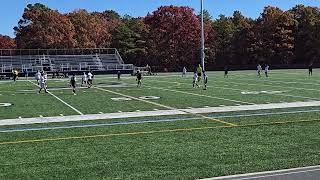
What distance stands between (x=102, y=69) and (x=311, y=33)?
3327cm

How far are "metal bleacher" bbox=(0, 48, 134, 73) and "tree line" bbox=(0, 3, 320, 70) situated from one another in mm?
4539

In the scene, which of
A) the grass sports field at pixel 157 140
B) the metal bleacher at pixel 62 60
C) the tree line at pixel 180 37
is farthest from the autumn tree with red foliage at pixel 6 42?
the grass sports field at pixel 157 140

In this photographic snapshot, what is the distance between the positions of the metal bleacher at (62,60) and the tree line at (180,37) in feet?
14.9

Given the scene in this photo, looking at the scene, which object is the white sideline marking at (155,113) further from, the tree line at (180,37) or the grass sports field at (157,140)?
the tree line at (180,37)

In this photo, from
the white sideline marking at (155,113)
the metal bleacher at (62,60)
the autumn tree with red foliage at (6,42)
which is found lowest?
the white sideline marking at (155,113)

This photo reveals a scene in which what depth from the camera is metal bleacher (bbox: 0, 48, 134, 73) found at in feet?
203

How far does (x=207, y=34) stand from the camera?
7856cm

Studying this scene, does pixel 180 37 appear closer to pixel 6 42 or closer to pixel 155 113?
pixel 6 42

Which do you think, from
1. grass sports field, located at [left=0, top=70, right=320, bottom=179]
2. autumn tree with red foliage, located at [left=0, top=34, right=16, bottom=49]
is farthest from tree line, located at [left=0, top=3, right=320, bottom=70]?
grass sports field, located at [left=0, top=70, right=320, bottom=179]

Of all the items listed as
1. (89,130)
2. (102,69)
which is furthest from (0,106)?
(102,69)

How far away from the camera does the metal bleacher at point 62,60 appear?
61969mm

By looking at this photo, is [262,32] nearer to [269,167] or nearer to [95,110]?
[95,110]

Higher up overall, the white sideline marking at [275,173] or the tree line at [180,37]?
the tree line at [180,37]

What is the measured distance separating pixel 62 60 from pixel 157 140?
57.1 m
